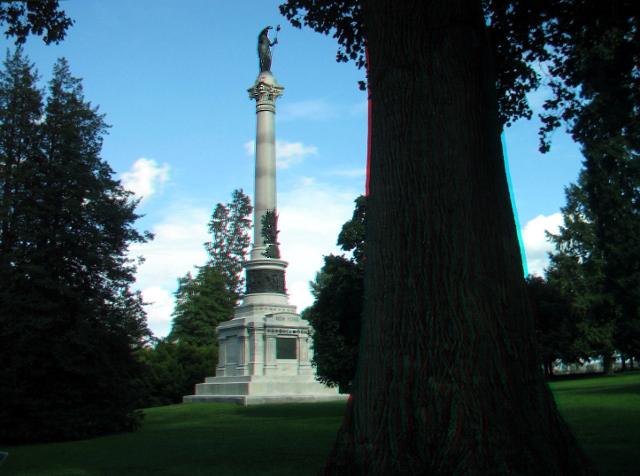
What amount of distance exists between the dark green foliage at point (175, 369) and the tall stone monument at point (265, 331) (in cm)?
396

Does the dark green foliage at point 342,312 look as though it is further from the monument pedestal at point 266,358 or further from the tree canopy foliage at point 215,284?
the tree canopy foliage at point 215,284

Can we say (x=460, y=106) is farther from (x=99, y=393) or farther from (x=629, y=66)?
(x=99, y=393)

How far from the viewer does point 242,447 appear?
38.1 ft

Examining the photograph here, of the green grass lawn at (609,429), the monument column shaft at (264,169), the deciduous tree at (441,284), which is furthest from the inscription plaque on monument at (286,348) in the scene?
the deciduous tree at (441,284)

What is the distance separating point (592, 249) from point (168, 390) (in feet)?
110

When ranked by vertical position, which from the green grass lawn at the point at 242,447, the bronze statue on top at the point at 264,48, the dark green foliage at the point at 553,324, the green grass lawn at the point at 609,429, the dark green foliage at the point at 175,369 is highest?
the bronze statue on top at the point at 264,48

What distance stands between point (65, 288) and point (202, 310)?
36336 mm

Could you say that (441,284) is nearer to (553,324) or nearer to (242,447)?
(242,447)

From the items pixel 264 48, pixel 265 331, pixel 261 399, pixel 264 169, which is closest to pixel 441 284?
pixel 261 399

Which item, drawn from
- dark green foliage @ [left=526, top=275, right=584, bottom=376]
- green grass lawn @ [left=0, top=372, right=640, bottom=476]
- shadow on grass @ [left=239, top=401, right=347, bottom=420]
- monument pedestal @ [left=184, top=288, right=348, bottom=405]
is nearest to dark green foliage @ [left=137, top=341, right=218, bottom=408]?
monument pedestal @ [left=184, top=288, right=348, bottom=405]

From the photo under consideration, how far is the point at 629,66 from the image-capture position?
11.2 m

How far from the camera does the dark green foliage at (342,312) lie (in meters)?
17.8

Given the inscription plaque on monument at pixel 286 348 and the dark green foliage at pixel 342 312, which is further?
the inscription plaque on monument at pixel 286 348

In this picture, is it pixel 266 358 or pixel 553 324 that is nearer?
pixel 266 358
